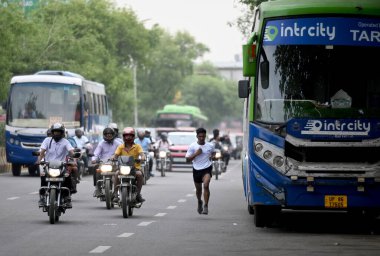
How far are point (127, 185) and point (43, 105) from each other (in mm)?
20742

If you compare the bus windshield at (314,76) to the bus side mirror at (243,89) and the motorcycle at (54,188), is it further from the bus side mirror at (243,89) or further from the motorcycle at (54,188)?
the motorcycle at (54,188)

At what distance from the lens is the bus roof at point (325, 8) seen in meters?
→ 17.5

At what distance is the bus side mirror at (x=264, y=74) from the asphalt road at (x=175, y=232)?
7.42ft

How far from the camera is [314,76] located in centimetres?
1767

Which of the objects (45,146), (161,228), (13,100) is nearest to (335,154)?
(161,228)

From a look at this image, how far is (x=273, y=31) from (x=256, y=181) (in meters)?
2.30

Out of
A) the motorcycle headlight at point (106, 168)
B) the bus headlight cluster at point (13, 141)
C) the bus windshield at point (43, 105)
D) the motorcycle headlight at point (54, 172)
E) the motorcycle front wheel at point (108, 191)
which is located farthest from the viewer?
the bus windshield at point (43, 105)

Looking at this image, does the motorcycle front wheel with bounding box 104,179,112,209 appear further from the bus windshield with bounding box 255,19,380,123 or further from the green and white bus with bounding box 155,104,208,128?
the green and white bus with bounding box 155,104,208,128

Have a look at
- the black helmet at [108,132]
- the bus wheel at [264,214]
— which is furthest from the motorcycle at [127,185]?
the bus wheel at [264,214]

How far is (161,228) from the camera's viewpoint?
18.4 metres

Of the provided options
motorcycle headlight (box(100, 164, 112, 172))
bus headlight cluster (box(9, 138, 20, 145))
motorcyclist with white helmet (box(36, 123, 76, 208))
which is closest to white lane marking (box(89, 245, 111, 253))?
motorcyclist with white helmet (box(36, 123, 76, 208))

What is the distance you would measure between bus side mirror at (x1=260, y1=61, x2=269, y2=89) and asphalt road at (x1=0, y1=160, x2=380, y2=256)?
2.26m

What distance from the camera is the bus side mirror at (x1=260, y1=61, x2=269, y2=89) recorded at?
17.7 metres

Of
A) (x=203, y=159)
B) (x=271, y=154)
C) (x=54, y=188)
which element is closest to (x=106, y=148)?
(x=203, y=159)
